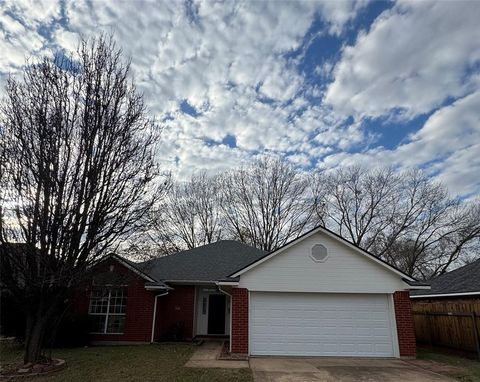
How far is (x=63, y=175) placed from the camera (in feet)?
31.6

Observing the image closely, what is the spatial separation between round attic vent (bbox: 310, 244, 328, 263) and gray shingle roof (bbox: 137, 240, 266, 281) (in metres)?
4.90

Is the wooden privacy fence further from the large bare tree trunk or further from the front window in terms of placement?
the large bare tree trunk

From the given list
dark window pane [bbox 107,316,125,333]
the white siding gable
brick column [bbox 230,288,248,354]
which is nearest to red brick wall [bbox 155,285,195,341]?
dark window pane [bbox 107,316,125,333]

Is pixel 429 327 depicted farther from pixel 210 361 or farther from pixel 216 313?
pixel 210 361

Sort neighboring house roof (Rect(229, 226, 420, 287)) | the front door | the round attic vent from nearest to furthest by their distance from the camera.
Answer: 1. neighboring house roof (Rect(229, 226, 420, 287))
2. the round attic vent
3. the front door

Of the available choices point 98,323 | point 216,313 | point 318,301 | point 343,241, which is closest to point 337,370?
point 318,301

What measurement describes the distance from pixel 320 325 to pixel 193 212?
20998 mm

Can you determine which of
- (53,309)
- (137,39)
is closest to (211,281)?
(53,309)

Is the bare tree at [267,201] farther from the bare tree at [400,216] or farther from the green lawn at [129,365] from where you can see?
the green lawn at [129,365]

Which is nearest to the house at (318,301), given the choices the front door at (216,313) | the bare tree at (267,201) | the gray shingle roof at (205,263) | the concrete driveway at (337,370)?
the concrete driveway at (337,370)

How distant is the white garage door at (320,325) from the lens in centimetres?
1187

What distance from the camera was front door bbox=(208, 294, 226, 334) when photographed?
1708 cm

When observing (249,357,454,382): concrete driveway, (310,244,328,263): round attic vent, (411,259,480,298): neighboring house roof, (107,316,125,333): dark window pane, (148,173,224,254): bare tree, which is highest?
(148,173,224,254): bare tree

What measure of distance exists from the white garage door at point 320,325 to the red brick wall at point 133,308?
5265 mm
